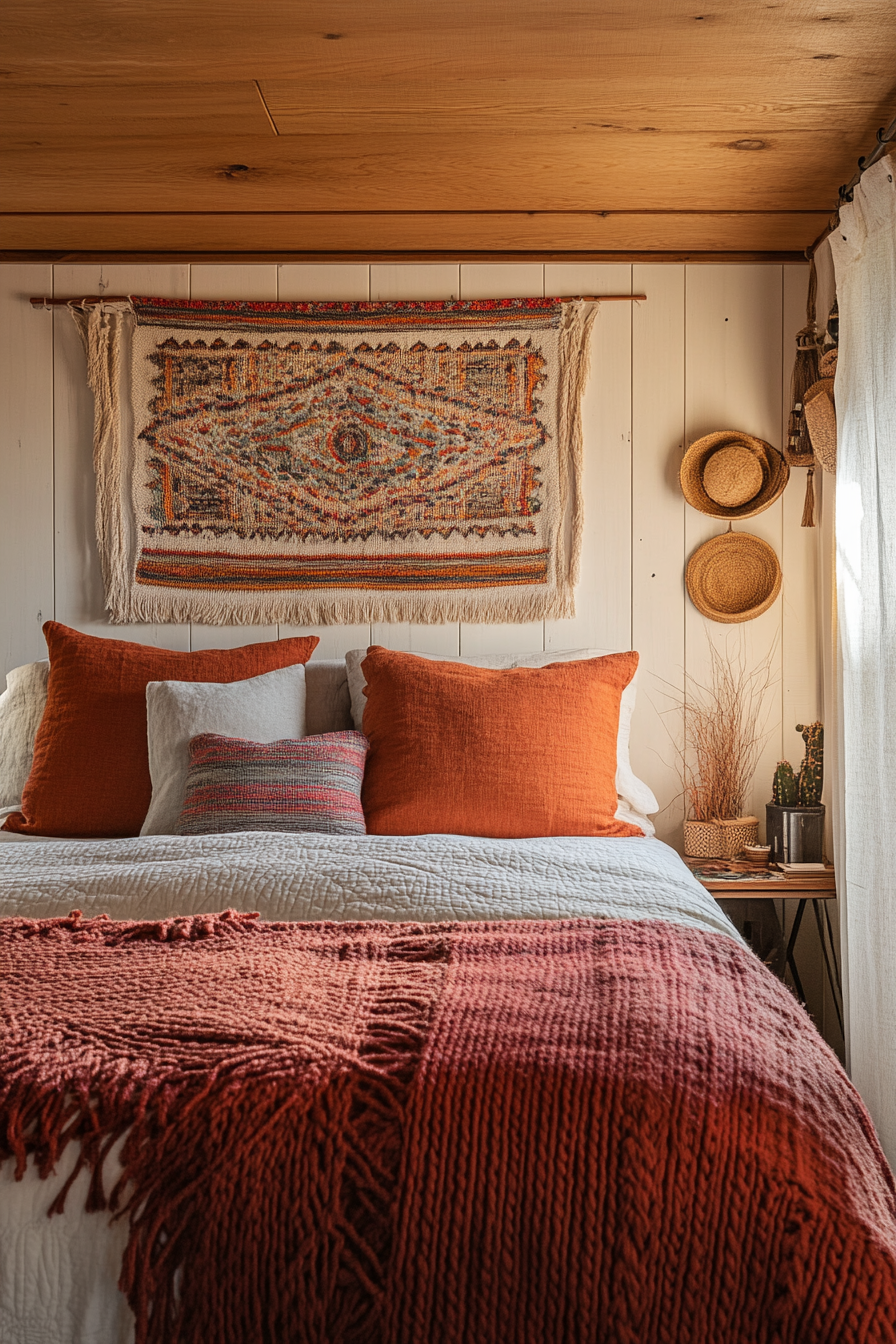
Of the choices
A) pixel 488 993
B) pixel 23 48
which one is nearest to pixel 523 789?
pixel 488 993

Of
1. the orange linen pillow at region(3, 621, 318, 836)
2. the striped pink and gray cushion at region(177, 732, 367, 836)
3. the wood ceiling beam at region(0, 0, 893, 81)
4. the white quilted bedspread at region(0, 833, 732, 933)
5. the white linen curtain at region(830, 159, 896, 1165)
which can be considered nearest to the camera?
the white quilted bedspread at region(0, 833, 732, 933)

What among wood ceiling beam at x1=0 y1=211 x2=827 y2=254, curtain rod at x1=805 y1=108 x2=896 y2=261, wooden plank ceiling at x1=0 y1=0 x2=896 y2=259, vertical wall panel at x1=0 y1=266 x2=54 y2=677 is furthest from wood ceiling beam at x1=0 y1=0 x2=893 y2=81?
vertical wall panel at x1=0 y1=266 x2=54 y2=677

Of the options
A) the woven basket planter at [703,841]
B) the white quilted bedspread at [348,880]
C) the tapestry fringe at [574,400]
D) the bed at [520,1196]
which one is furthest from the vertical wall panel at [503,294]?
the bed at [520,1196]

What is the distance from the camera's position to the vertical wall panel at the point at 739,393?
108 inches

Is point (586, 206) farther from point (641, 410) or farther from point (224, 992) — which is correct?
point (224, 992)

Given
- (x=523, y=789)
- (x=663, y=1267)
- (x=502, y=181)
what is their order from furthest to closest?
(x=502, y=181) → (x=523, y=789) → (x=663, y=1267)

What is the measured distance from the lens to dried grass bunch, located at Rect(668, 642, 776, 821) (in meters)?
2.72

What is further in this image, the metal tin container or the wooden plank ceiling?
the metal tin container

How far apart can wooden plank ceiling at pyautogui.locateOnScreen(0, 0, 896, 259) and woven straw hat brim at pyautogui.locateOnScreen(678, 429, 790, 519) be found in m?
0.52

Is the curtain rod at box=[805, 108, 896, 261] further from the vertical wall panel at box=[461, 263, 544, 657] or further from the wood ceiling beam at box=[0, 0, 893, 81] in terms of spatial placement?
the vertical wall panel at box=[461, 263, 544, 657]

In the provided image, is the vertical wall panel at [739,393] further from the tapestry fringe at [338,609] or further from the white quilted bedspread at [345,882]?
the white quilted bedspread at [345,882]

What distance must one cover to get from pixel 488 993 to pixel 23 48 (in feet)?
6.00

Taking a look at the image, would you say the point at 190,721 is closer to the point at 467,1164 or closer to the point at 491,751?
the point at 491,751

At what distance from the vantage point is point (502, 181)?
2344 millimetres
